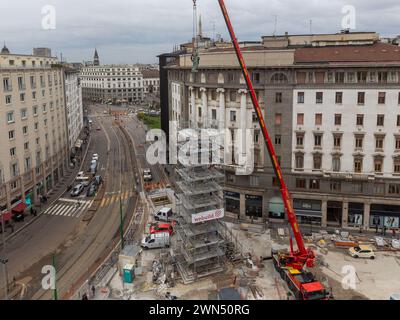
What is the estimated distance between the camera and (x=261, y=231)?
52656 mm

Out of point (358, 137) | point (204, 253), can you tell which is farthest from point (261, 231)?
point (358, 137)

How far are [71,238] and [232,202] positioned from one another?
A: 72.2 feet

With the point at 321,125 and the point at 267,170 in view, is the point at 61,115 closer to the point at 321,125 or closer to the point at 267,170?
the point at 267,170

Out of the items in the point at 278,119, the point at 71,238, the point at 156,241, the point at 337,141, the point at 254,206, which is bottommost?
the point at 71,238

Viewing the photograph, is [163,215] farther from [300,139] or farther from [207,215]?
[300,139]

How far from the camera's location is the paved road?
41.5m

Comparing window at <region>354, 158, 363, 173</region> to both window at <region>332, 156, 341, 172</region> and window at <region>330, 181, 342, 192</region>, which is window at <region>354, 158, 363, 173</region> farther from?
window at <region>330, 181, 342, 192</region>

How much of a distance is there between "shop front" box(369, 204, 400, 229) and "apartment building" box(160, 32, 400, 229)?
0.38 ft

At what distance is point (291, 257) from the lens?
40406 millimetres

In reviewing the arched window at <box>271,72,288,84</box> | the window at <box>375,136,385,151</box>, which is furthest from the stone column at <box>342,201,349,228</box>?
the arched window at <box>271,72,288,84</box>

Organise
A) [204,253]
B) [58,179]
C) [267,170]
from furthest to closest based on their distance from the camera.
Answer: [58,179]
[267,170]
[204,253]

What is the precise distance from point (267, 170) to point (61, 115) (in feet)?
155

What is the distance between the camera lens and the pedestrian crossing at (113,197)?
64.4 m

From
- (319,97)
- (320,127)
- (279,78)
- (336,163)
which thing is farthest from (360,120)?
(279,78)
